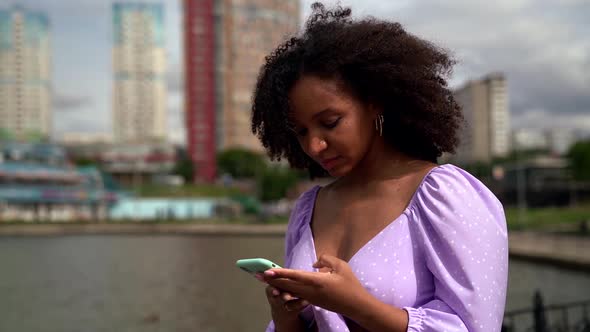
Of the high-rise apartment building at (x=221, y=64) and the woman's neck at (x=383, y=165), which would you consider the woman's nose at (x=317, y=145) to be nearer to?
the woman's neck at (x=383, y=165)

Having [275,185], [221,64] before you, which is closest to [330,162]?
[275,185]

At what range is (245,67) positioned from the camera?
8100cm

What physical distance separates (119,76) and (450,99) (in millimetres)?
115977

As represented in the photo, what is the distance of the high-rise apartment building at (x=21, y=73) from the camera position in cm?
10975

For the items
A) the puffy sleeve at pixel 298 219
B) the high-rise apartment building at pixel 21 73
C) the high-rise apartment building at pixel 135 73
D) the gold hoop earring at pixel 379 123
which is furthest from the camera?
the high-rise apartment building at pixel 135 73

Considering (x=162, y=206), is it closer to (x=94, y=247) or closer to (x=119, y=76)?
(x=94, y=247)

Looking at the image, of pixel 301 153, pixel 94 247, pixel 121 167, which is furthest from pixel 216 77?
pixel 301 153

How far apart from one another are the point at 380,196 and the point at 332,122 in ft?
0.71

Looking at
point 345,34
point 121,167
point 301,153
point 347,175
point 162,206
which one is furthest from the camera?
point 121,167

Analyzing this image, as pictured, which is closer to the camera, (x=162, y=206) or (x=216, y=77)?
(x=162, y=206)

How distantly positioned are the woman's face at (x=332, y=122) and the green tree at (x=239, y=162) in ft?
237

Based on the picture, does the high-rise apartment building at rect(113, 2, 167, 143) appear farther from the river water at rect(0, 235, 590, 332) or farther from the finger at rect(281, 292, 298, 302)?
the finger at rect(281, 292, 298, 302)

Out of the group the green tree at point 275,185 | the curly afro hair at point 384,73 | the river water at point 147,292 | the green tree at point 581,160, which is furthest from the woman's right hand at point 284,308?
the green tree at point 581,160

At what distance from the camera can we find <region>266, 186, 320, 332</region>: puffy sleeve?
1.75 meters
